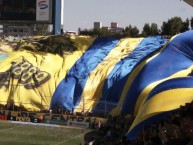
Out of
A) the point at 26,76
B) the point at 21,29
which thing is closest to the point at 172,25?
the point at 21,29

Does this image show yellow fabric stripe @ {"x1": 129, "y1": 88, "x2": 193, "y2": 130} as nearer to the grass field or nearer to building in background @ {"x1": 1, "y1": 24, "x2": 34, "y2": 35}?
the grass field

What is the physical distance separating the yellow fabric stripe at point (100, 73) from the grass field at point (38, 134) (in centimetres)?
345

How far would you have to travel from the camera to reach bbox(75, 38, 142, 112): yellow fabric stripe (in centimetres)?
3077

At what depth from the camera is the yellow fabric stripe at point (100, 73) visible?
30766 millimetres

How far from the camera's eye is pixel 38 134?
24.8 m

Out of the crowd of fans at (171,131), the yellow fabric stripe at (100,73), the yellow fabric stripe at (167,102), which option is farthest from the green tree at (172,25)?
the crowd of fans at (171,131)

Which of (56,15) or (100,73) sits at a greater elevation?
(56,15)

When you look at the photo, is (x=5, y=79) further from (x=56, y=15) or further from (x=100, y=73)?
(x=56, y=15)

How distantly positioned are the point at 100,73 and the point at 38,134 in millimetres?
8813

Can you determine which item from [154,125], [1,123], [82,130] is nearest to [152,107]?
[154,125]

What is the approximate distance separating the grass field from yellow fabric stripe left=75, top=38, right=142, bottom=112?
3.45m

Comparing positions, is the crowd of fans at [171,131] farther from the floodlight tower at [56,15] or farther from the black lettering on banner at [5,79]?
the floodlight tower at [56,15]

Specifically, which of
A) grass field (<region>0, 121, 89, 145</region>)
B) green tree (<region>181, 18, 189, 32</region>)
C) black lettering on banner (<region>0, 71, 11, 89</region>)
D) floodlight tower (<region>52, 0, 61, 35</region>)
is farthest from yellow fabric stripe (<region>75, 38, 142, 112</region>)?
green tree (<region>181, 18, 189, 32</region>)

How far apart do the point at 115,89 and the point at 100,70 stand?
294 centimetres
